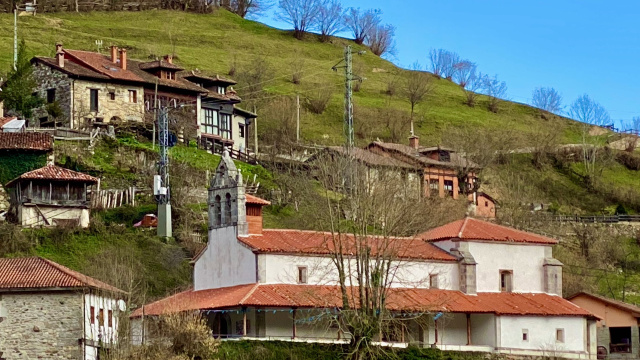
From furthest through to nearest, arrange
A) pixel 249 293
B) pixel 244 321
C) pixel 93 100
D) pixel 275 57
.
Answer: pixel 275 57, pixel 93 100, pixel 249 293, pixel 244 321

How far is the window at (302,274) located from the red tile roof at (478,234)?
8.50 meters

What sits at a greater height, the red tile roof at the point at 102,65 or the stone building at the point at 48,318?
the red tile roof at the point at 102,65

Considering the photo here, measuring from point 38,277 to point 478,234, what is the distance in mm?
21111

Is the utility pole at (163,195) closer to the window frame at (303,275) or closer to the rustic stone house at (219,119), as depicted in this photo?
the window frame at (303,275)

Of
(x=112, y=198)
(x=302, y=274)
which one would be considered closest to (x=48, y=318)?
(x=302, y=274)

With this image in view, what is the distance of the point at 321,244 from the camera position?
2424 inches

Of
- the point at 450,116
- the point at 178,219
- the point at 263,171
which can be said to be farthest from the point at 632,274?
the point at 450,116

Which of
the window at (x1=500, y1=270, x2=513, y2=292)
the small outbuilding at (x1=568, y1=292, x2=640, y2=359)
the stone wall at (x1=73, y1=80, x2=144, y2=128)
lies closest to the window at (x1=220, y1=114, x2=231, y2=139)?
the stone wall at (x1=73, y1=80, x2=144, y2=128)

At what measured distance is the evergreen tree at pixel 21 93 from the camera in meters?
88.6

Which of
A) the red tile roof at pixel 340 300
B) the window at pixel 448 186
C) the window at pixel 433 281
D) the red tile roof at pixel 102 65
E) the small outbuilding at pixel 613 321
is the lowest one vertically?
the small outbuilding at pixel 613 321

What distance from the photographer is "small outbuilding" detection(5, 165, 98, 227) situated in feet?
237

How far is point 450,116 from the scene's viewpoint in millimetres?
133125

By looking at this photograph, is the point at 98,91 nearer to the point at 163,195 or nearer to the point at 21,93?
the point at 21,93

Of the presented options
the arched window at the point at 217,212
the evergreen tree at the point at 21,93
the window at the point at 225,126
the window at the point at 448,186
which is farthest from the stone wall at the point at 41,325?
the window at the point at 448,186
